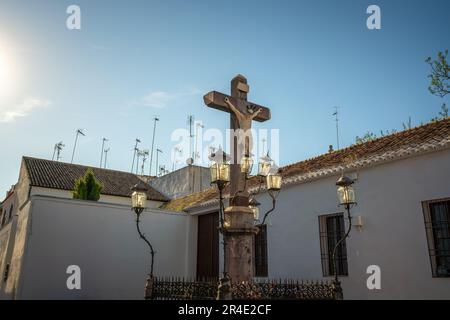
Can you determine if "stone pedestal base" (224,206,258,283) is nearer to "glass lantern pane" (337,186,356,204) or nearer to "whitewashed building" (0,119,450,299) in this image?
"glass lantern pane" (337,186,356,204)

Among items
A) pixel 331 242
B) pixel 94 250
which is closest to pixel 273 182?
pixel 331 242

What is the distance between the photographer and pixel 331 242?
10.2 metres

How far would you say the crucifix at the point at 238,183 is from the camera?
564 centimetres

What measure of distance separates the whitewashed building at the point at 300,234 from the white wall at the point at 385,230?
0.08 feet

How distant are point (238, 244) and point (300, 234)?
563 cm

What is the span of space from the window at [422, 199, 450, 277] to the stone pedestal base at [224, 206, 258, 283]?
15.3ft

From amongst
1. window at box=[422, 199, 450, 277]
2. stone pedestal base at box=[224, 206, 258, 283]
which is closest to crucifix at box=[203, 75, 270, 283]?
stone pedestal base at box=[224, 206, 258, 283]

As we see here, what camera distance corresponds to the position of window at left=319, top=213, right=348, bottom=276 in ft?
32.1

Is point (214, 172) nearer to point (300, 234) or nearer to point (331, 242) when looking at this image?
point (331, 242)

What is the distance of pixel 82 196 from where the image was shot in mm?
16422

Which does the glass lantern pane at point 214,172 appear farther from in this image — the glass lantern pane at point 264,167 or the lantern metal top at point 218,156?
the glass lantern pane at point 264,167
